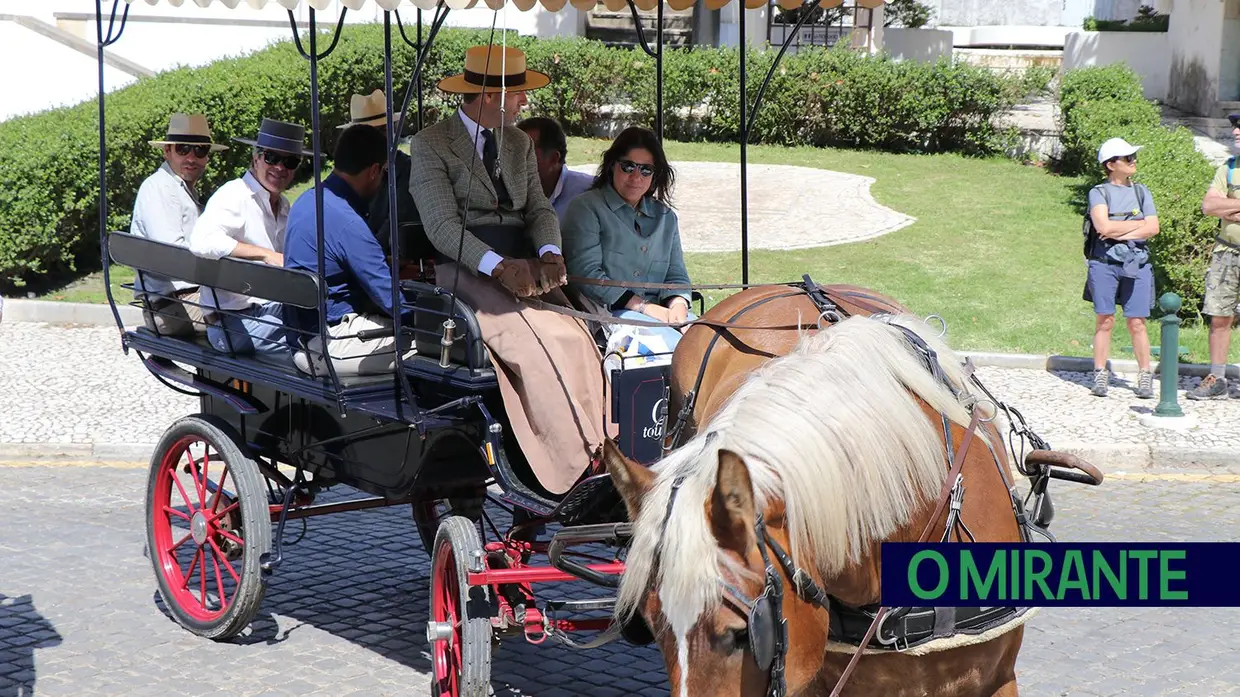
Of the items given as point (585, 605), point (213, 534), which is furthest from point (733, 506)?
point (213, 534)

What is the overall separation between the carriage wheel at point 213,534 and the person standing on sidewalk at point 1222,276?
7055mm

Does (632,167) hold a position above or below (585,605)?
above

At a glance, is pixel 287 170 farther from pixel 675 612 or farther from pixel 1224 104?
pixel 1224 104

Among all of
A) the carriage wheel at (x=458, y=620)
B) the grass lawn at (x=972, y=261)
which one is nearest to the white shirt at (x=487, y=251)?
the carriage wheel at (x=458, y=620)

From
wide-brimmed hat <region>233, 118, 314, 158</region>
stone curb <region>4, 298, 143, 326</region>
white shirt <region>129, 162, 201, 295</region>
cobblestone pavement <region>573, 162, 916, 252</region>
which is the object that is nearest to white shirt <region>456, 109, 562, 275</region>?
wide-brimmed hat <region>233, 118, 314, 158</region>

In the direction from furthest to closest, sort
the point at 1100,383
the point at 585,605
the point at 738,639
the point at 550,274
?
the point at 1100,383 → the point at 550,274 → the point at 585,605 → the point at 738,639

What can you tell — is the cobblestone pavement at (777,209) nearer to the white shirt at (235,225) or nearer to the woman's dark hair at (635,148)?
the white shirt at (235,225)

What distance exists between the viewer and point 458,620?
4984mm

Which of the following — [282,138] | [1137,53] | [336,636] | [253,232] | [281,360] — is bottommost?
[336,636]

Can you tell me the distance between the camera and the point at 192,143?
275 inches

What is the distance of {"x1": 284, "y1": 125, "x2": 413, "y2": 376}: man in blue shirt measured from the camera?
540 cm

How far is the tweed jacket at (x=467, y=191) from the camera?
537 cm

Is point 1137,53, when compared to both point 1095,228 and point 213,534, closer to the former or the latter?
point 1095,228

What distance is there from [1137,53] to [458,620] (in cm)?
2367
